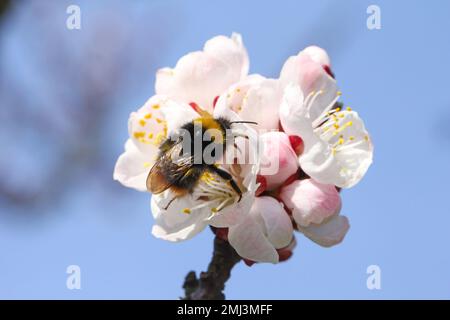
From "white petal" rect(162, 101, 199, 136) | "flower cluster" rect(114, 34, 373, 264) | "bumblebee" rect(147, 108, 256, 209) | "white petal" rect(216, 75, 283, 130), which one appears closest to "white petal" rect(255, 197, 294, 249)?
"flower cluster" rect(114, 34, 373, 264)

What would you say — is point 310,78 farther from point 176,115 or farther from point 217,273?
point 217,273

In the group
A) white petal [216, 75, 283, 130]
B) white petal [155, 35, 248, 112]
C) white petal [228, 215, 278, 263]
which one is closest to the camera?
white petal [228, 215, 278, 263]

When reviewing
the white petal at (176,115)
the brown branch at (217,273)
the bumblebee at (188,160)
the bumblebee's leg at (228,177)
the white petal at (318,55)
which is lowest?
the brown branch at (217,273)

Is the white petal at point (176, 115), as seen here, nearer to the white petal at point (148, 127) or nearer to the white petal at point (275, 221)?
the white petal at point (148, 127)

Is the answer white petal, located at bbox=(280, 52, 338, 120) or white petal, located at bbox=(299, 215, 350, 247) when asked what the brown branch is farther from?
→ white petal, located at bbox=(280, 52, 338, 120)

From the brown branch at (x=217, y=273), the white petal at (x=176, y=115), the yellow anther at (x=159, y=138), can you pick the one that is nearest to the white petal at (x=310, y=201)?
the brown branch at (x=217, y=273)

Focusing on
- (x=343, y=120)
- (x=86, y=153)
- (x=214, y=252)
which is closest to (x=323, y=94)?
(x=343, y=120)

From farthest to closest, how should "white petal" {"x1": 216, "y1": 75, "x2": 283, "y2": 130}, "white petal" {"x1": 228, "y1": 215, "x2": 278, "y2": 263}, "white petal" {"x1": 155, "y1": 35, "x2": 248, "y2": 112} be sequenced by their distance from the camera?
"white petal" {"x1": 155, "y1": 35, "x2": 248, "y2": 112}
"white petal" {"x1": 216, "y1": 75, "x2": 283, "y2": 130}
"white petal" {"x1": 228, "y1": 215, "x2": 278, "y2": 263}
